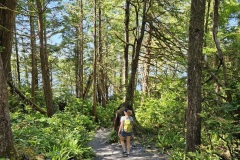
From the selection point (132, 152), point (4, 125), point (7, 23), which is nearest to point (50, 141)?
point (132, 152)

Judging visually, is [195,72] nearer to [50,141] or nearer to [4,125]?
[4,125]

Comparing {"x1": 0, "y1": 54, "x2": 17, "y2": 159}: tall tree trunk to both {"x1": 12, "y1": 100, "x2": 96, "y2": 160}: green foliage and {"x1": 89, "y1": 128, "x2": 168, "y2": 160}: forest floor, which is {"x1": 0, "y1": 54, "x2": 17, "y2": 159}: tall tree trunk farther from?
{"x1": 89, "y1": 128, "x2": 168, "y2": 160}: forest floor

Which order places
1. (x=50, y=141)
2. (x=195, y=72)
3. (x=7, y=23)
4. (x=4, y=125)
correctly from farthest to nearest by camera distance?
(x=50, y=141)
(x=7, y=23)
(x=195, y=72)
(x=4, y=125)

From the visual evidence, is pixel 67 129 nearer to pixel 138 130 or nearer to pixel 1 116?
pixel 138 130

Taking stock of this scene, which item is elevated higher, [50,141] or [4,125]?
[4,125]

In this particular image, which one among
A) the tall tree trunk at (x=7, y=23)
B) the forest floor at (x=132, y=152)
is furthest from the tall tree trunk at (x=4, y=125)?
the forest floor at (x=132, y=152)

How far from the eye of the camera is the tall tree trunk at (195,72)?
19.9 ft

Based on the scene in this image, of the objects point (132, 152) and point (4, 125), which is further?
point (132, 152)

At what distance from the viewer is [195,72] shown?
243 inches

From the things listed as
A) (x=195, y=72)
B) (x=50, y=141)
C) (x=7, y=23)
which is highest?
(x=7, y=23)

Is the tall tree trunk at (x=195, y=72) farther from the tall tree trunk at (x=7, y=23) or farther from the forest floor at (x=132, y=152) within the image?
the tall tree trunk at (x=7, y=23)

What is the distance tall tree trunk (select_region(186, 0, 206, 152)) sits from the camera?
19.9 ft

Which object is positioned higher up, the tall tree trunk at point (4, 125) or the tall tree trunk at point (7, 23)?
the tall tree trunk at point (7, 23)

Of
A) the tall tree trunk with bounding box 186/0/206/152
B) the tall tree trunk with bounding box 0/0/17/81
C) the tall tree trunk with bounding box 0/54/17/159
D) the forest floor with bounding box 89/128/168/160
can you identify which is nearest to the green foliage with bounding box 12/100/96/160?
the forest floor with bounding box 89/128/168/160
